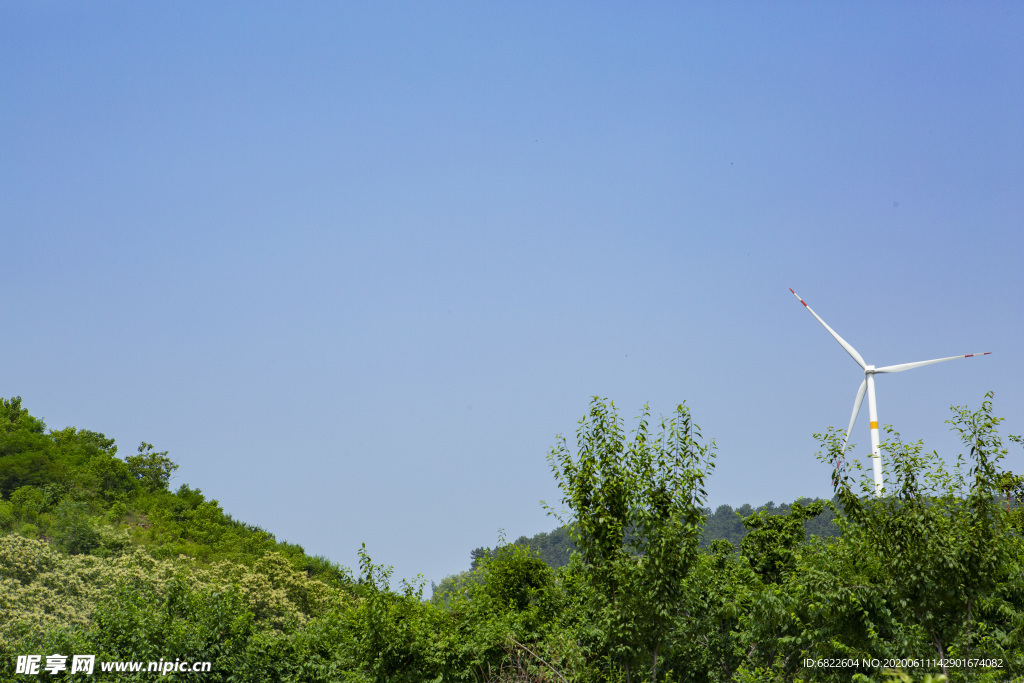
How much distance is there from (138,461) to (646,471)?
75112 millimetres

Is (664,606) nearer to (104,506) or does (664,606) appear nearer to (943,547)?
(943,547)

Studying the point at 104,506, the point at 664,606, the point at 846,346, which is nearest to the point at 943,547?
the point at 664,606

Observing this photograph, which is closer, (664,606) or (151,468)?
(664,606)

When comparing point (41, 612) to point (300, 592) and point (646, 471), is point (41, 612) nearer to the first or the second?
point (300, 592)

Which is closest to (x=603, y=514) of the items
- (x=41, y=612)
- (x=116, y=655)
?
(x=116, y=655)

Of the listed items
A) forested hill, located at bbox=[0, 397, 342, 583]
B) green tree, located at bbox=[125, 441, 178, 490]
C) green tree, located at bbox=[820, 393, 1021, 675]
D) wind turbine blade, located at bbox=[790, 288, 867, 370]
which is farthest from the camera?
green tree, located at bbox=[125, 441, 178, 490]

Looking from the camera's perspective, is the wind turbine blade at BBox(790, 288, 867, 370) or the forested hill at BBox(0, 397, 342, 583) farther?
the forested hill at BBox(0, 397, 342, 583)

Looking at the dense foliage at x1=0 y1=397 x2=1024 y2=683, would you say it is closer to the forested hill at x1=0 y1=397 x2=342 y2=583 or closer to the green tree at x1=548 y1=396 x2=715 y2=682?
the green tree at x1=548 y1=396 x2=715 y2=682

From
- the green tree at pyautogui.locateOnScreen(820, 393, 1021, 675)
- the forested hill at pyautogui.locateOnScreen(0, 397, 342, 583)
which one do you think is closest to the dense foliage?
the green tree at pyautogui.locateOnScreen(820, 393, 1021, 675)

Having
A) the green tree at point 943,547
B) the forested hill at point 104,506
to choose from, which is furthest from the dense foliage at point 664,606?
the forested hill at point 104,506

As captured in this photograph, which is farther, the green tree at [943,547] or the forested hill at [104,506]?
the forested hill at [104,506]

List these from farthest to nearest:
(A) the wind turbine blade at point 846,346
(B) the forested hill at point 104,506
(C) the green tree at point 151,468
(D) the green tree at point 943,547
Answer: (C) the green tree at point 151,468, (B) the forested hill at point 104,506, (A) the wind turbine blade at point 846,346, (D) the green tree at point 943,547

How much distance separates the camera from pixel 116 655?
2059cm

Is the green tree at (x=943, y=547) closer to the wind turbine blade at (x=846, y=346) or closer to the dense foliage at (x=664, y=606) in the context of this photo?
the dense foliage at (x=664, y=606)
